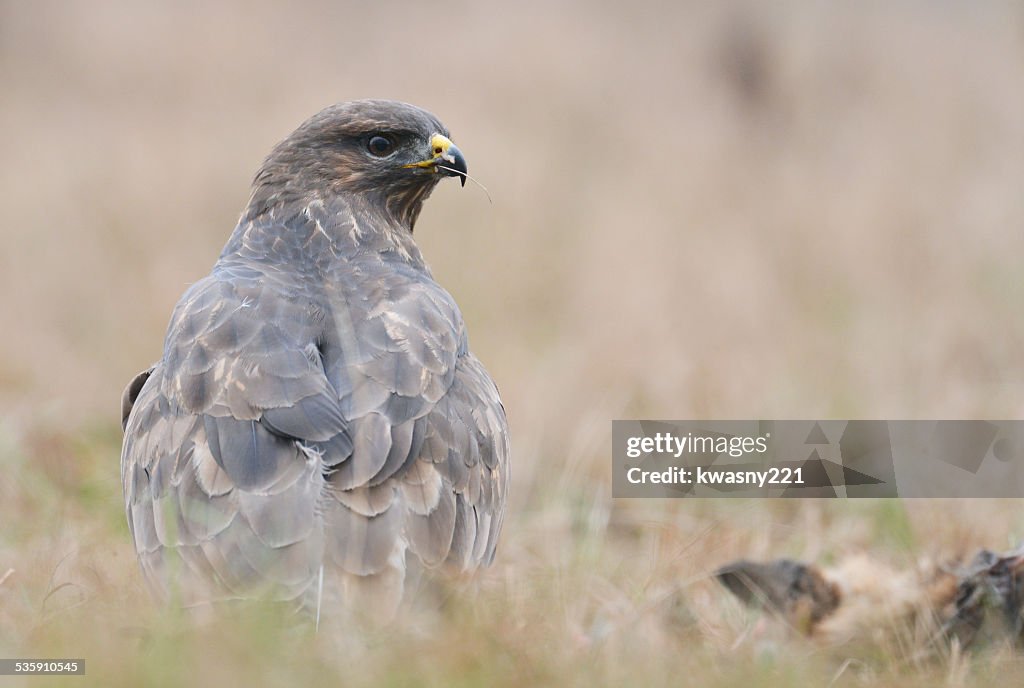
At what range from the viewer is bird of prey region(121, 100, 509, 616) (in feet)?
12.0

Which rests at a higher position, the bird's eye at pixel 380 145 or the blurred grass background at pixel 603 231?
the blurred grass background at pixel 603 231

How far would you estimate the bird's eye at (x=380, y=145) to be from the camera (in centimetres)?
525

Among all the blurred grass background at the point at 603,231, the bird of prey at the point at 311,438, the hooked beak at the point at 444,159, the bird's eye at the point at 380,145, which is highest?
the blurred grass background at the point at 603,231

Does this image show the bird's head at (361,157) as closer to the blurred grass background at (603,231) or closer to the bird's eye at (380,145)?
the bird's eye at (380,145)

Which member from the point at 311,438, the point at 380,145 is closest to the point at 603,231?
the point at 380,145

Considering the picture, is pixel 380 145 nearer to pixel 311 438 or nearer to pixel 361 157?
pixel 361 157

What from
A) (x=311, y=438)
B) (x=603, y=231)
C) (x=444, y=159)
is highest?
(x=603, y=231)

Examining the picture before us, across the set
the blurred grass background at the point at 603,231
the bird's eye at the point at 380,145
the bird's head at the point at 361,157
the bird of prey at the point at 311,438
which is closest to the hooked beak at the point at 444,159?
the bird's head at the point at 361,157

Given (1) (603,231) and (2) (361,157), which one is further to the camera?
(1) (603,231)

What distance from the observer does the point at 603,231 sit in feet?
31.7

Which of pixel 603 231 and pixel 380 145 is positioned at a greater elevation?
pixel 603 231

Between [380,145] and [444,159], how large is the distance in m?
0.25

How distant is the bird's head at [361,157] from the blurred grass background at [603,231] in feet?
4.34

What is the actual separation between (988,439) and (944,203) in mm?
3268
